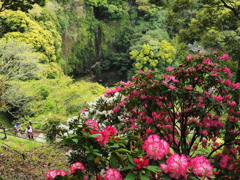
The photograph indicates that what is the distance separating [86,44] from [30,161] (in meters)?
18.7

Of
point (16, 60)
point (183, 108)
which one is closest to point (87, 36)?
point (16, 60)

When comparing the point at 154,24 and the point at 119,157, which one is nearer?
the point at 119,157

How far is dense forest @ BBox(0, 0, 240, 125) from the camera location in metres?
6.73

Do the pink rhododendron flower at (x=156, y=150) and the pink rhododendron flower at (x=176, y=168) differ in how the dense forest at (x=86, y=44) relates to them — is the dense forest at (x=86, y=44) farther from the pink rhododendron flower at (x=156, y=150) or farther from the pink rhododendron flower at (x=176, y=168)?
the pink rhododendron flower at (x=176, y=168)

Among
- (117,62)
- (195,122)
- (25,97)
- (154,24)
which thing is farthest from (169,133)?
(154,24)

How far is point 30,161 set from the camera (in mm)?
4805

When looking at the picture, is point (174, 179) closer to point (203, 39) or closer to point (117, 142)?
point (117, 142)

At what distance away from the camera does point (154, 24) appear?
23.8 meters

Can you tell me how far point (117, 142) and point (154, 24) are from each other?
2377 cm

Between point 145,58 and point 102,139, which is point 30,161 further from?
point 145,58

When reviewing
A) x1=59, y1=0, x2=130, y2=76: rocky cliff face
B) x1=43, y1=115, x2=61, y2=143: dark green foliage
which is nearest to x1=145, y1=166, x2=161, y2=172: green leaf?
x1=43, y1=115, x2=61, y2=143: dark green foliage

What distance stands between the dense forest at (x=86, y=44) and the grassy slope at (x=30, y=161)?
1358 millimetres

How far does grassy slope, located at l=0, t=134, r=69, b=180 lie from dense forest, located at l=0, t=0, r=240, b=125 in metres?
1.36

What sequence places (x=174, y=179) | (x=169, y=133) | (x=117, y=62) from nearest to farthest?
1. (x=174, y=179)
2. (x=169, y=133)
3. (x=117, y=62)
